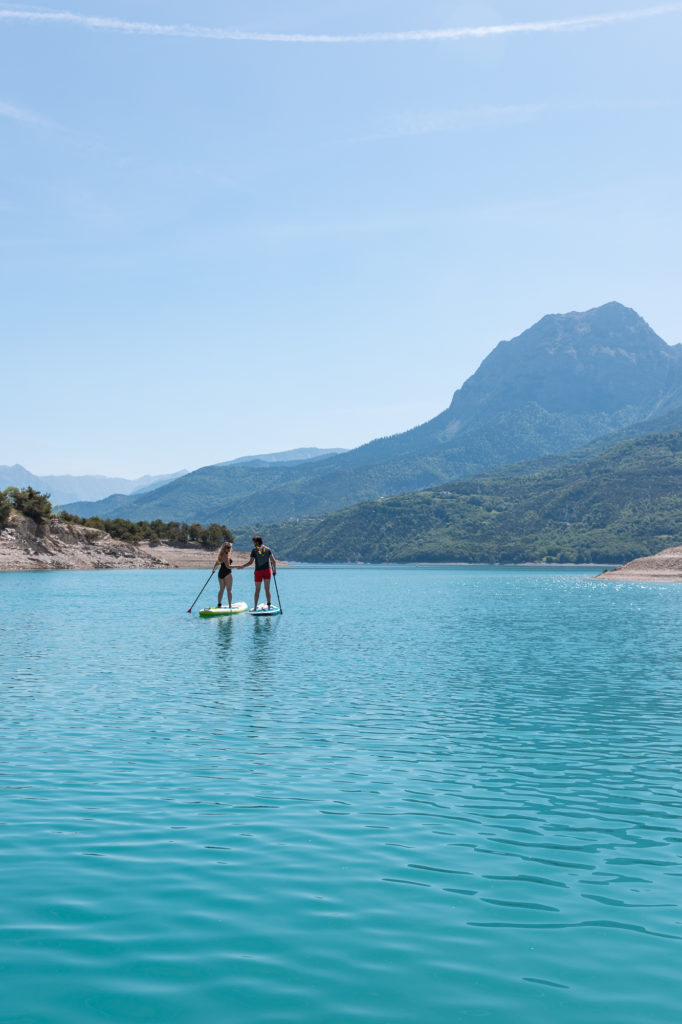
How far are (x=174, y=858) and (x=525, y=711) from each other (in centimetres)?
1342

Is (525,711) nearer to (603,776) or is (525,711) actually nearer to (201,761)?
(603,776)

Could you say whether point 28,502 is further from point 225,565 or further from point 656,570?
point 225,565

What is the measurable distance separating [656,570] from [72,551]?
98902 mm

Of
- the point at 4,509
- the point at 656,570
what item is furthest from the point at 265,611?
the point at 656,570

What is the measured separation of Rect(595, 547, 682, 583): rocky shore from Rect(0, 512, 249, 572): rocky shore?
293 ft

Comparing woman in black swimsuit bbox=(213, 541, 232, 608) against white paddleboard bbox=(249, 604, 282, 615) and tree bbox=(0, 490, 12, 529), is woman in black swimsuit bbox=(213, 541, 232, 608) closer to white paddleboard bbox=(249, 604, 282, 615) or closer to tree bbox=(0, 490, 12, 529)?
white paddleboard bbox=(249, 604, 282, 615)

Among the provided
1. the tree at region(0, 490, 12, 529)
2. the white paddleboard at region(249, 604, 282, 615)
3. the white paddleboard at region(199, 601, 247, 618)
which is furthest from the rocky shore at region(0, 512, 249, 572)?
the white paddleboard at region(249, 604, 282, 615)

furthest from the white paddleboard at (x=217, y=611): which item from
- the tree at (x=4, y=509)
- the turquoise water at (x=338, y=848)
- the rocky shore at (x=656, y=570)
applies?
the tree at (x=4, y=509)

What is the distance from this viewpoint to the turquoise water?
769cm

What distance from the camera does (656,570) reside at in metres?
137

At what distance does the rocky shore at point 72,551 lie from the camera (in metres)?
139

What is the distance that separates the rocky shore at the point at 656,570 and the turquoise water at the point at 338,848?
110165 millimetres

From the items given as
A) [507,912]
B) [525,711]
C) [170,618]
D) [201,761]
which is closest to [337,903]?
[507,912]

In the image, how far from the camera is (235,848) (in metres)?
11.5
